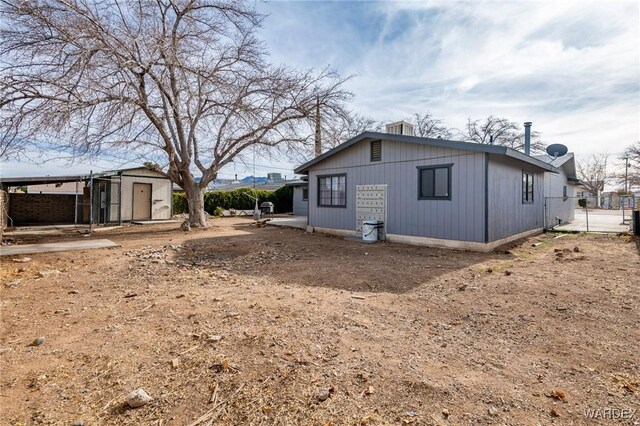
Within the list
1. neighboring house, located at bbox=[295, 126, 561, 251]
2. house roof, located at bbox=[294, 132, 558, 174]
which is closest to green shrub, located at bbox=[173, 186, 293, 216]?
neighboring house, located at bbox=[295, 126, 561, 251]

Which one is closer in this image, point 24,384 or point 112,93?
point 24,384

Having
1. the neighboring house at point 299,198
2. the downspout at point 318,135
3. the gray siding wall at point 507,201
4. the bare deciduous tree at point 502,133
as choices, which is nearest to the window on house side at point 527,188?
the gray siding wall at point 507,201

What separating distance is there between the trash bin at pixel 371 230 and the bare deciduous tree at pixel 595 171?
4533 centimetres

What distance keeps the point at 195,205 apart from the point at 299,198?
9461mm

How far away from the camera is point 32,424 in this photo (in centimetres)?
201

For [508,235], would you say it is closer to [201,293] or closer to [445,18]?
[445,18]

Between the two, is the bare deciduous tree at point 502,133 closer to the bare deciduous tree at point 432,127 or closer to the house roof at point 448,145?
the bare deciduous tree at point 432,127

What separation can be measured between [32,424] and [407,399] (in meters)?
2.33

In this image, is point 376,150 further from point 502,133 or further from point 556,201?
point 502,133

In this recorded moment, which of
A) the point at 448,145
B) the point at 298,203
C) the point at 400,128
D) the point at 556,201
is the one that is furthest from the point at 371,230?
the point at 298,203

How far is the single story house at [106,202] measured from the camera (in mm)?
15312

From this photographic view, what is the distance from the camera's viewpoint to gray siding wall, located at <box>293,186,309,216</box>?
2192cm

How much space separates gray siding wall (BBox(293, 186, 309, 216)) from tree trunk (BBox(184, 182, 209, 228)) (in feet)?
28.9

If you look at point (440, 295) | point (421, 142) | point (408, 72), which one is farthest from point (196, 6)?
point (440, 295)
